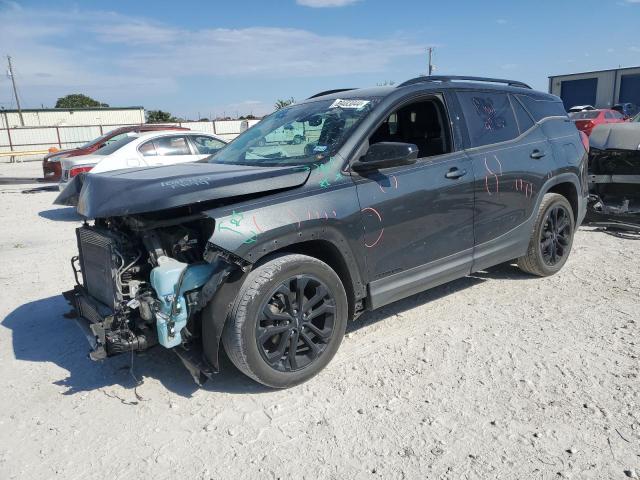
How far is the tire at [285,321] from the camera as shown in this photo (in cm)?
312

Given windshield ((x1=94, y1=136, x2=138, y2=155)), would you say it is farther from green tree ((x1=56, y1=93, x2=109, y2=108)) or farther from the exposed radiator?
green tree ((x1=56, y1=93, x2=109, y2=108))

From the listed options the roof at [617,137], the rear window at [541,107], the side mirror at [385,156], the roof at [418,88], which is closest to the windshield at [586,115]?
the roof at [617,137]

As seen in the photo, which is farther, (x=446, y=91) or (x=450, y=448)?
(x=446, y=91)

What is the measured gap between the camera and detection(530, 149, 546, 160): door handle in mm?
4855

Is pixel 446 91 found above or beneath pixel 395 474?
above

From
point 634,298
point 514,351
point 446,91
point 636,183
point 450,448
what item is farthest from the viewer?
point 636,183

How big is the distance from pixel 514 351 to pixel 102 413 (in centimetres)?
288

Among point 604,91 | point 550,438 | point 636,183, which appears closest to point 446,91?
point 550,438

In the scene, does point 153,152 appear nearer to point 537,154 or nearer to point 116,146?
point 116,146

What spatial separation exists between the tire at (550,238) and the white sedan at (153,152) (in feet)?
20.7

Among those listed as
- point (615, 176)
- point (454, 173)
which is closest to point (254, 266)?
point (454, 173)

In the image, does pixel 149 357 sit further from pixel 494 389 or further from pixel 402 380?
pixel 494 389

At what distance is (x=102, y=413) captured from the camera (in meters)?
3.21

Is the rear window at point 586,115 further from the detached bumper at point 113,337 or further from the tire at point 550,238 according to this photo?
the detached bumper at point 113,337
